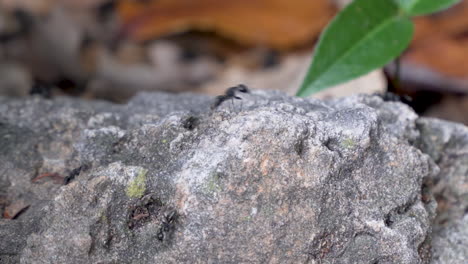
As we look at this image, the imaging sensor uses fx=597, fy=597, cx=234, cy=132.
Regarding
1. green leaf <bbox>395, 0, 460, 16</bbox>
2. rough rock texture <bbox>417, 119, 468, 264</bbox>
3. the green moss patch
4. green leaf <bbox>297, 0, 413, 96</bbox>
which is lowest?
rough rock texture <bbox>417, 119, 468, 264</bbox>

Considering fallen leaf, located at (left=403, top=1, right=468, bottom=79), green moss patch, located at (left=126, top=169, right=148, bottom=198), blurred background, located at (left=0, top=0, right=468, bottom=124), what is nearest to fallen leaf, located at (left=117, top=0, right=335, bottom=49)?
blurred background, located at (left=0, top=0, right=468, bottom=124)

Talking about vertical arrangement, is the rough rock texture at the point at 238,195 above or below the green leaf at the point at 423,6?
below

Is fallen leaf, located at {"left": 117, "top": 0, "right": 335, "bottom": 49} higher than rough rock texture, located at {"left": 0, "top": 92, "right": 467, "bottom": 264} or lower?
higher

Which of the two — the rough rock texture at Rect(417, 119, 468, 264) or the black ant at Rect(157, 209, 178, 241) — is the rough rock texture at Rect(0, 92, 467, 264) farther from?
the rough rock texture at Rect(417, 119, 468, 264)

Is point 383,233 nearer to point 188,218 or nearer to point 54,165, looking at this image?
point 188,218

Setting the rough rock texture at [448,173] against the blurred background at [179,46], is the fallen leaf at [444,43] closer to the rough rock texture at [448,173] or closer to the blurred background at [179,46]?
the blurred background at [179,46]

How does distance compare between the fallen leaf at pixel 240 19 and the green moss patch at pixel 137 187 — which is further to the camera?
the fallen leaf at pixel 240 19

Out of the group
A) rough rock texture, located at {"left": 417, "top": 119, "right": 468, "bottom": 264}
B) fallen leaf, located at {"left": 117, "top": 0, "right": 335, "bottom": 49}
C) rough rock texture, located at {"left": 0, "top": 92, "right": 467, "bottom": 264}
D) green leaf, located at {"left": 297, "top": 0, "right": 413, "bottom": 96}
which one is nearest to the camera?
rough rock texture, located at {"left": 0, "top": 92, "right": 467, "bottom": 264}

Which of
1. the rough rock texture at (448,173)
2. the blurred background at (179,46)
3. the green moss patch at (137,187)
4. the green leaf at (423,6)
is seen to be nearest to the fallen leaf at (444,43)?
the blurred background at (179,46)
